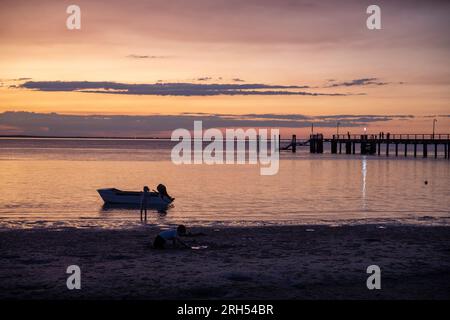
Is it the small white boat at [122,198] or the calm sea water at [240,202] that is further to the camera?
the small white boat at [122,198]

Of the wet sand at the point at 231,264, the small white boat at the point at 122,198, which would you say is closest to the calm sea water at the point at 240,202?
the small white boat at the point at 122,198

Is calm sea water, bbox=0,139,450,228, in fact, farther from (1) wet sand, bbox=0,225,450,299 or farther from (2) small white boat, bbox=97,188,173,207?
(1) wet sand, bbox=0,225,450,299

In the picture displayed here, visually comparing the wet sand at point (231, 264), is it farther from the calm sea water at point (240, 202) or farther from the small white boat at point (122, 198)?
the small white boat at point (122, 198)

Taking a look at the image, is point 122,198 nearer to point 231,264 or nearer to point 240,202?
point 240,202

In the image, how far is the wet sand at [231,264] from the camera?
1050 centimetres

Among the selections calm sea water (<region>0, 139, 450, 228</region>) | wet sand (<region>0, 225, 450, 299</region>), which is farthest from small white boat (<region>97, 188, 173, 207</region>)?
wet sand (<region>0, 225, 450, 299</region>)

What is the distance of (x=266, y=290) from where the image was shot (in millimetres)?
10695

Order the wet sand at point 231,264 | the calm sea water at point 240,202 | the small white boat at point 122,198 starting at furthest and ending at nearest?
the small white boat at point 122,198 < the calm sea water at point 240,202 < the wet sand at point 231,264

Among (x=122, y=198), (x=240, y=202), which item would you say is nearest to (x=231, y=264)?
(x=122, y=198)

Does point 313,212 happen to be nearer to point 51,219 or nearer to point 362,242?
point 362,242

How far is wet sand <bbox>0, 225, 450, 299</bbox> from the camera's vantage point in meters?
10.5

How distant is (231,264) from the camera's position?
515 inches

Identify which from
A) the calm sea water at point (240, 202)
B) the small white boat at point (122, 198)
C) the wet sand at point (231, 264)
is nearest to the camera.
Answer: the wet sand at point (231, 264)

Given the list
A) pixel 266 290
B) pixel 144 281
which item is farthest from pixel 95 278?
pixel 266 290
